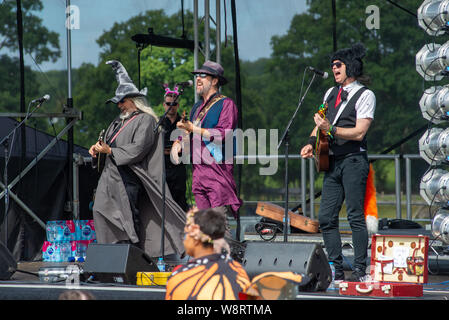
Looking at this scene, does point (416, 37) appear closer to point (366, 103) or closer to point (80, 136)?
point (80, 136)

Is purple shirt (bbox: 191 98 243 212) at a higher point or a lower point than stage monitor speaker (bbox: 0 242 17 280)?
higher

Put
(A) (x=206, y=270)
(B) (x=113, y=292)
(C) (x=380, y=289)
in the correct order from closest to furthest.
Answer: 1. (A) (x=206, y=270)
2. (C) (x=380, y=289)
3. (B) (x=113, y=292)

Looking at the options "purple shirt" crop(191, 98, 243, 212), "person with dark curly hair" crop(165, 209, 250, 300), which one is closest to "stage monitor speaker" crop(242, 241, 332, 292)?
"purple shirt" crop(191, 98, 243, 212)

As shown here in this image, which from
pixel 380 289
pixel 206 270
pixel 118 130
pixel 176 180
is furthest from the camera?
pixel 176 180

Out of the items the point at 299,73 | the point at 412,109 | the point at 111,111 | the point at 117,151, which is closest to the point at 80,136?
the point at 111,111

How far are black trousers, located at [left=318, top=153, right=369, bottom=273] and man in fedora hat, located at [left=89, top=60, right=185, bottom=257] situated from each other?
1.54 meters

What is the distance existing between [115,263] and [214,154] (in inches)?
48.9

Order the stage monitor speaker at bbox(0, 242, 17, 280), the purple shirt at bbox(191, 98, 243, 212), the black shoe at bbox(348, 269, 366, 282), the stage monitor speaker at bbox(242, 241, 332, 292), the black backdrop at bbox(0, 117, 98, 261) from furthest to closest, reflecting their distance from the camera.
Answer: the black backdrop at bbox(0, 117, 98, 261)
the purple shirt at bbox(191, 98, 243, 212)
the stage monitor speaker at bbox(0, 242, 17, 280)
the black shoe at bbox(348, 269, 366, 282)
the stage monitor speaker at bbox(242, 241, 332, 292)

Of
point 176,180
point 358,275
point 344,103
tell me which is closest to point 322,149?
point 344,103

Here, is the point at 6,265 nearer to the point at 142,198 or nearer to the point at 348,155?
the point at 142,198

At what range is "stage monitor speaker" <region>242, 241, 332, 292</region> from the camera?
4441 mm

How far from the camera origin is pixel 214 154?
5.62m

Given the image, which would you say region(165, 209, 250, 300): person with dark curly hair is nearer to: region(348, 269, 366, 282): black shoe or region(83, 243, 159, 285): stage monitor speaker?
region(83, 243, 159, 285): stage monitor speaker

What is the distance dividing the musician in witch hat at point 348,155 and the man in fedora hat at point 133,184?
156cm
